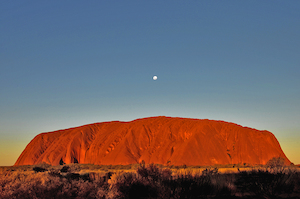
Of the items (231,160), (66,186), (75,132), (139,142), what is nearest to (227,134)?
(231,160)

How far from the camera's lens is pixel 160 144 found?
80250 millimetres

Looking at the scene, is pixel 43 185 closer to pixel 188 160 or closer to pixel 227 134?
pixel 188 160

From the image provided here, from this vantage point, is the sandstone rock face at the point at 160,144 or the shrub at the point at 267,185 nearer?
the shrub at the point at 267,185

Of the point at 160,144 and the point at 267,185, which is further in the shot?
the point at 160,144

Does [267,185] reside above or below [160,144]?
above

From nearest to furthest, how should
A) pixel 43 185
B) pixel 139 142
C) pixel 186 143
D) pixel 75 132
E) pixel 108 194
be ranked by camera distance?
pixel 108 194 < pixel 43 185 < pixel 186 143 < pixel 139 142 < pixel 75 132

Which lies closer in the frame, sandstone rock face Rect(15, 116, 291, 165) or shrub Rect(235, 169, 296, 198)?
shrub Rect(235, 169, 296, 198)

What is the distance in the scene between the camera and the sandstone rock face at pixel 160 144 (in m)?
74.3

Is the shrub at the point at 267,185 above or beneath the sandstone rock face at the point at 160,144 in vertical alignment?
above

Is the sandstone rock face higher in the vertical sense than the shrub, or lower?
lower

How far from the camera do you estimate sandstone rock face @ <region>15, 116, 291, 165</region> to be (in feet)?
244

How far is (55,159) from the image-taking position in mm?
83688

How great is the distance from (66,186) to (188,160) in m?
58.9

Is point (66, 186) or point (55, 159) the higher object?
point (66, 186)
